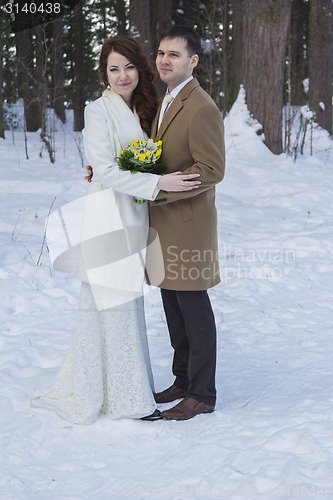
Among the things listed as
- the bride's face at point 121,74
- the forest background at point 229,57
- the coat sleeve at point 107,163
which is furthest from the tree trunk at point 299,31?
the coat sleeve at point 107,163

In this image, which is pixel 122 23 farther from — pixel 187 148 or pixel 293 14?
pixel 187 148

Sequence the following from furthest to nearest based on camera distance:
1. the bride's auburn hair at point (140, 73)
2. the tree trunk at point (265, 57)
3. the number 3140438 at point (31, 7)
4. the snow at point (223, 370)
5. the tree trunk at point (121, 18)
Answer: the tree trunk at point (121, 18) < the number 3140438 at point (31, 7) < the tree trunk at point (265, 57) < the bride's auburn hair at point (140, 73) < the snow at point (223, 370)

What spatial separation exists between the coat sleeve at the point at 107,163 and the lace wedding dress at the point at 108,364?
1.85 ft

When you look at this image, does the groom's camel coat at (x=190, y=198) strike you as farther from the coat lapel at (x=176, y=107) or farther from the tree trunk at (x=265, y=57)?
the tree trunk at (x=265, y=57)

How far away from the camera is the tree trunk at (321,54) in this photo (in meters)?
14.3

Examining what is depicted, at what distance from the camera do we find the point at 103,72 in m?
3.38

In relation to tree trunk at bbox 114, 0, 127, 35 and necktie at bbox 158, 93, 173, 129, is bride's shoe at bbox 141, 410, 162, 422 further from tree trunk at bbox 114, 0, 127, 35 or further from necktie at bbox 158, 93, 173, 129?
tree trunk at bbox 114, 0, 127, 35

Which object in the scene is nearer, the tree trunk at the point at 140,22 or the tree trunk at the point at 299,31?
the tree trunk at the point at 140,22

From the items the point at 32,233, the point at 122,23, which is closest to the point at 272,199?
the point at 32,233

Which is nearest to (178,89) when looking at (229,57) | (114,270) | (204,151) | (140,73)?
(140,73)

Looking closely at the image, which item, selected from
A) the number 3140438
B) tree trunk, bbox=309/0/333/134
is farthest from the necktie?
tree trunk, bbox=309/0/333/134

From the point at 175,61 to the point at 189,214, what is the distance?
750 mm

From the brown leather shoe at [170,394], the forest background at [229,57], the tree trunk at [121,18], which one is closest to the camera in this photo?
the brown leather shoe at [170,394]

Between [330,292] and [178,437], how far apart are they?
9.56ft
